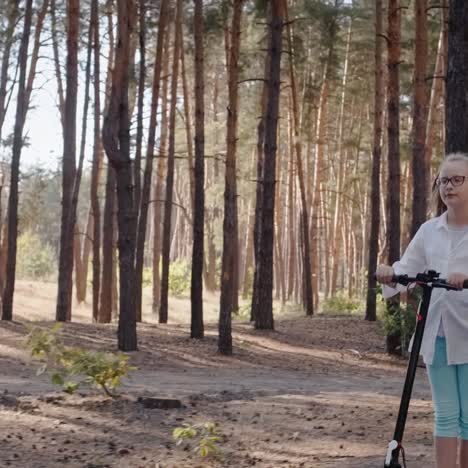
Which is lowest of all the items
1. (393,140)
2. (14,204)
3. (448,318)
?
(448,318)

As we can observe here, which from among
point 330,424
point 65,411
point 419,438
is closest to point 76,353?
point 65,411

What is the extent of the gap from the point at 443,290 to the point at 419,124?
12734 mm

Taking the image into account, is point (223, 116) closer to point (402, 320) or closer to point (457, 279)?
point (402, 320)

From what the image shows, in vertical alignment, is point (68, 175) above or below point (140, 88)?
below

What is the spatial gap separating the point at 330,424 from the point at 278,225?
34529mm

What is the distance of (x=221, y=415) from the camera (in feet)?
28.0

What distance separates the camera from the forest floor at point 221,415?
6.77m

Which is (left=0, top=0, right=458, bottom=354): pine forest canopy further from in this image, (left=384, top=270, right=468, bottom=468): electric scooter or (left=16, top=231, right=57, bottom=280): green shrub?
(left=16, top=231, right=57, bottom=280): green shrub

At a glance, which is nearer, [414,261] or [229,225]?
[414,261]

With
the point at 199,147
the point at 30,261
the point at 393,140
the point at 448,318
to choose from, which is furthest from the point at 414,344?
the point at 30,261

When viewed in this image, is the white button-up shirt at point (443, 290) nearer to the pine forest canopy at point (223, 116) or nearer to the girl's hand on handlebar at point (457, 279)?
the girl's hand on handlebar at point (457, 279)

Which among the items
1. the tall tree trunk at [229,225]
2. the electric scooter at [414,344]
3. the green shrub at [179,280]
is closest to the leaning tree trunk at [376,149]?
the tall tree trunk at [229,225]

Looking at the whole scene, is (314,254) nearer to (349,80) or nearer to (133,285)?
(349,80)

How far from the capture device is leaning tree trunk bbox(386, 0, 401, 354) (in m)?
16.9
